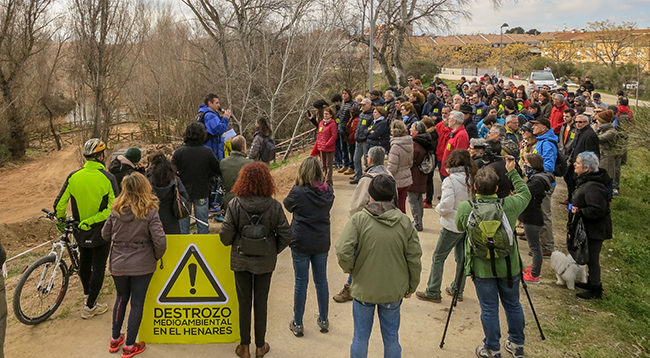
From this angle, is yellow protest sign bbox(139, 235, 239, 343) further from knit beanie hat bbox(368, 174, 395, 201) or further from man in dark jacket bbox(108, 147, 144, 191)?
knit beanie hat bbox(368, 174, 395, 201)

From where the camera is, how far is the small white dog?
235 inches

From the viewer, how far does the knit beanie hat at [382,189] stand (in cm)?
367

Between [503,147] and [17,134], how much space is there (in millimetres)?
26639

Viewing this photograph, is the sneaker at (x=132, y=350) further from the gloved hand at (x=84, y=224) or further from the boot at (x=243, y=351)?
the gloved hand at (x=84, y=224)

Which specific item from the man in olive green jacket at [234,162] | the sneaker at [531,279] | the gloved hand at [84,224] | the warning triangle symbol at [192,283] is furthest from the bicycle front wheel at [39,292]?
the sneaker at [531,279]

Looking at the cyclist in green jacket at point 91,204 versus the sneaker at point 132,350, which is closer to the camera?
the sneaker at point 132,350

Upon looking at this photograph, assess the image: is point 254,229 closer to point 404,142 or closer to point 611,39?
point 404,142

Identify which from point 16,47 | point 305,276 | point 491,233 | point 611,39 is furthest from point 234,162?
point 611,39

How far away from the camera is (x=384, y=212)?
3697mm

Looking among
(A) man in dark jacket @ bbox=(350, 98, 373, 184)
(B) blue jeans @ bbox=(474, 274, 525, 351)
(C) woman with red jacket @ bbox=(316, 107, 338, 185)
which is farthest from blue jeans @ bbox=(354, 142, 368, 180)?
(B) blue jeans @ bbox=(474, 274, 525, 351)

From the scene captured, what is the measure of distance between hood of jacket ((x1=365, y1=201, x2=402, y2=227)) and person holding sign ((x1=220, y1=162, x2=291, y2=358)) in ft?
3.09

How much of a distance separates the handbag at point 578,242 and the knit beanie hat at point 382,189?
3.38m

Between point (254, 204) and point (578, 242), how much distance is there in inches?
162

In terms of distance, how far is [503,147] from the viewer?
230 inches
